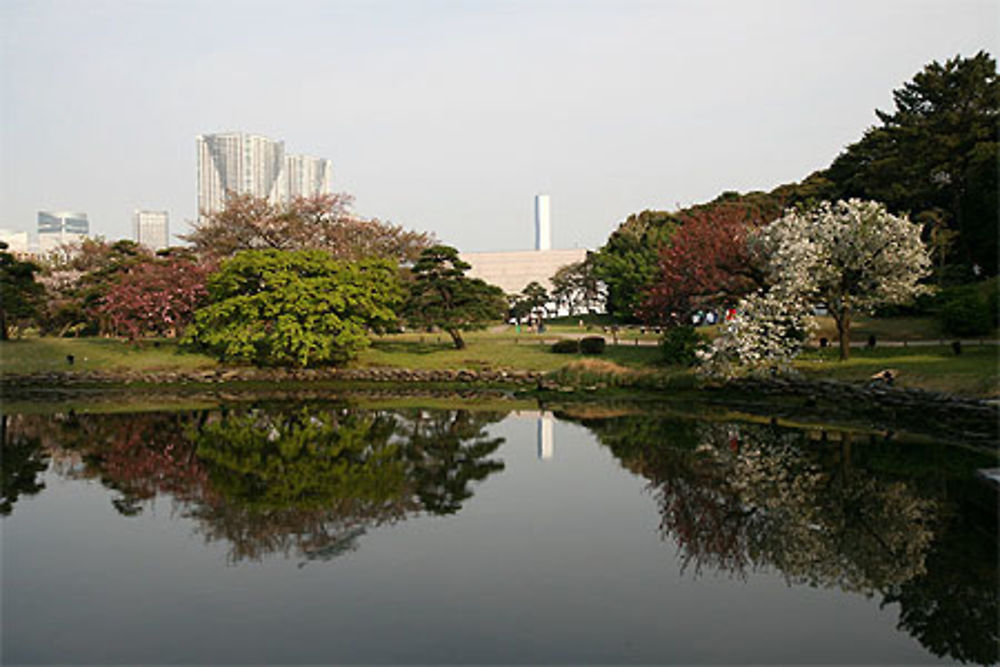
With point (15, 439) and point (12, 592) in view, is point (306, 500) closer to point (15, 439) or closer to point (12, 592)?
point (12, 592)

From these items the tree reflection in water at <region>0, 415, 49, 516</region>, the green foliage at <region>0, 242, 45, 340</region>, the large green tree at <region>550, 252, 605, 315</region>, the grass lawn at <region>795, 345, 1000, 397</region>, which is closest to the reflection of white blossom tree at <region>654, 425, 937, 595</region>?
the grass lawn at <region>795, 345, 1000, 397</region>

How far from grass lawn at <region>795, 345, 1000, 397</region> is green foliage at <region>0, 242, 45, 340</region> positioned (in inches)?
1680

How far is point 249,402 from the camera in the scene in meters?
30.6

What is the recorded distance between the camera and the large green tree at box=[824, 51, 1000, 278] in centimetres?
4269

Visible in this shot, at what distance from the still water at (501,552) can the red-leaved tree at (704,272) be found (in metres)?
11.2

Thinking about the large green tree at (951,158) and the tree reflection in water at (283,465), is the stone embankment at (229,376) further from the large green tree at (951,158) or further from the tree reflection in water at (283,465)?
the large green tree at (951,158)

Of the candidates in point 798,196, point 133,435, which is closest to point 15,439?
point 133,435

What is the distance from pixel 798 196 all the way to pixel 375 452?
167 feet

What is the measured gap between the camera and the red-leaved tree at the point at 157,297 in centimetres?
4106

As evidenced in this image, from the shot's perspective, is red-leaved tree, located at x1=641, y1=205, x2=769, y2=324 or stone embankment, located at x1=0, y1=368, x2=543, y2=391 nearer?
red-leaved tree, located at x1=641, y1=205, x2=769, y2=324

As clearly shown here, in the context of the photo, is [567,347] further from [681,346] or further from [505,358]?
[681,346]

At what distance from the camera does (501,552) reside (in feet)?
40.2

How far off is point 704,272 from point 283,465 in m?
19.7

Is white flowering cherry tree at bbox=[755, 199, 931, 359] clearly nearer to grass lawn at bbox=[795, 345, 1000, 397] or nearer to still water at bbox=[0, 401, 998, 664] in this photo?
grass lawn at bbox=[795, 345, 1000, 397]
